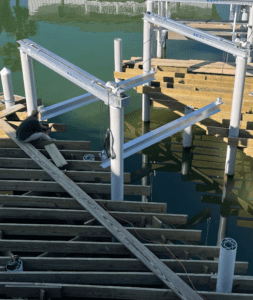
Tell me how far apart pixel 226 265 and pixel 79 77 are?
4.84 metres

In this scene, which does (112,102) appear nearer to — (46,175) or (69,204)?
(69,204)

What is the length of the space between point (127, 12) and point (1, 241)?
88.4 ft

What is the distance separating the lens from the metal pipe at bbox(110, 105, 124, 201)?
24.9ft

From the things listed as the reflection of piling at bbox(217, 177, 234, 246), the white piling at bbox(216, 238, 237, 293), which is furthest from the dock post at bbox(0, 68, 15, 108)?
the white piling at bbox(216, 238, 237, 293)

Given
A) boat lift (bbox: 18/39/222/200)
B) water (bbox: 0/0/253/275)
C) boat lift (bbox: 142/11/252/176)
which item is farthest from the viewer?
water (bbox: 0/0/253/275)

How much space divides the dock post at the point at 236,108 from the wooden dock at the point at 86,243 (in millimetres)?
3429

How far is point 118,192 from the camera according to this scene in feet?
27.9

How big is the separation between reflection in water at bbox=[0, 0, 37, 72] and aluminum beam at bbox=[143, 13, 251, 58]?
1086 cm

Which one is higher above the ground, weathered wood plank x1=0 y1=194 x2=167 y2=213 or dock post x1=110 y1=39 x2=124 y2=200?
dock post x1=110 y1=39 x2=124 y2=200

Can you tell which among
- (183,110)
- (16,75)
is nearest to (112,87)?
(183,110)

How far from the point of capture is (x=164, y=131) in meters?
9.90

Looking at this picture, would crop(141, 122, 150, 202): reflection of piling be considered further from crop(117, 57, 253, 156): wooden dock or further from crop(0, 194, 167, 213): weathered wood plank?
crop(0, 194, 167, 213): weathered wood plank

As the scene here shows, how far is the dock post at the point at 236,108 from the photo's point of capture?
970cm

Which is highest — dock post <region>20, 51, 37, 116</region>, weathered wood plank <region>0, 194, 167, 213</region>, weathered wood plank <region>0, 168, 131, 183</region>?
dock post <region>20, 51, 37, 116</region>
